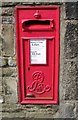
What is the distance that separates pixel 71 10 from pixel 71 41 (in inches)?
14.8

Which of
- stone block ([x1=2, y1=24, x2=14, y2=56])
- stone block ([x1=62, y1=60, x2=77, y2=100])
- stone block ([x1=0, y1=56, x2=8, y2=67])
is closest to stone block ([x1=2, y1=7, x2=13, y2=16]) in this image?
stone block ([x1=2, y1=24, x2=14, y2=56])

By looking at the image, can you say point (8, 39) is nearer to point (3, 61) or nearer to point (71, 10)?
point (3, 61)

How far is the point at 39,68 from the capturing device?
3604 millimetres

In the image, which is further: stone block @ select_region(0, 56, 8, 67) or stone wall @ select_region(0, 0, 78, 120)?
stone block @ select_region(0, 56, 8, 67)

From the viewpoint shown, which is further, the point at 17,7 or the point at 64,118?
the point at 64,118

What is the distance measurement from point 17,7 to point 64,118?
158cm

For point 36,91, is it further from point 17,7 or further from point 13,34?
point 17,7

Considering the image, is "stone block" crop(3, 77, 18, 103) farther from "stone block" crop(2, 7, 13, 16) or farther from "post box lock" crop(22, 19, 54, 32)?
"stone block" crop(2, 7, 13, 16)

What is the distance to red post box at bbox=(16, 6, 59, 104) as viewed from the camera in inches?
135

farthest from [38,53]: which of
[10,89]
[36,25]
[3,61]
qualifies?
[10,89]

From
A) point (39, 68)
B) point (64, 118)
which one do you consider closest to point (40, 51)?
point (39, 68)

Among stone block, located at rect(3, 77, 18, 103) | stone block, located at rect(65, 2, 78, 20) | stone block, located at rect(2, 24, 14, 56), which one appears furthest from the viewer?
stone block, located at rect(3, 77, 18, 103)

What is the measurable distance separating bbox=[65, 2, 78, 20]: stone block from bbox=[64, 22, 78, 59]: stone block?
9 cm

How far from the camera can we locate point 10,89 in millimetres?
3742
